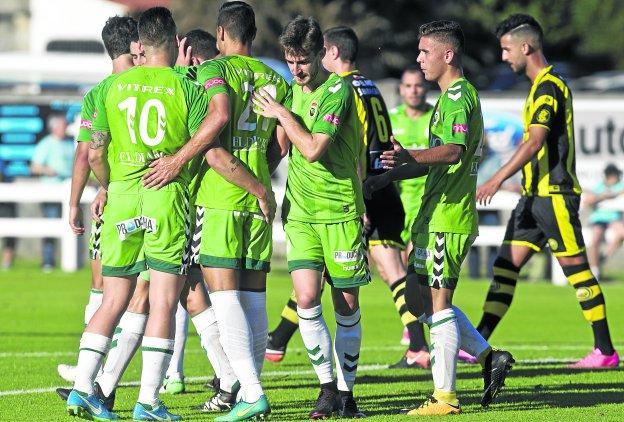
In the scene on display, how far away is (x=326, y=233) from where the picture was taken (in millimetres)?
8836

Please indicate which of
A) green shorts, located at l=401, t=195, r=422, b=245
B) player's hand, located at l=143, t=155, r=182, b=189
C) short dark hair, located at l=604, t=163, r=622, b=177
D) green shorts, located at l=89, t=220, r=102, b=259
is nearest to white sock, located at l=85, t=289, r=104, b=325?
green shorts, located at l=89, t=220, r=102, b=259

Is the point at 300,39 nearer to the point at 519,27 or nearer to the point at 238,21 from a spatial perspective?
the point at 238,21

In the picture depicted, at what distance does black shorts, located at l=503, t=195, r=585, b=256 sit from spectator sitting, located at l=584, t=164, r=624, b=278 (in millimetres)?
10142

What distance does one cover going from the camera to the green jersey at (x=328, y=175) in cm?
873

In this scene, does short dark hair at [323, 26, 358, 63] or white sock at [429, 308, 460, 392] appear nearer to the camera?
white sock at [429, 308, 460, 392]

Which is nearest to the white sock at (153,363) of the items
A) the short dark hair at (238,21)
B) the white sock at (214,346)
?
the white sock at (214,346)

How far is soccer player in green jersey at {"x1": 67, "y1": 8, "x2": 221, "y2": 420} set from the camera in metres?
8.33

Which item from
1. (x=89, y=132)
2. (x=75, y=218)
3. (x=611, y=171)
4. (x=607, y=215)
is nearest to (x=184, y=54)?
(x=89, y=132)

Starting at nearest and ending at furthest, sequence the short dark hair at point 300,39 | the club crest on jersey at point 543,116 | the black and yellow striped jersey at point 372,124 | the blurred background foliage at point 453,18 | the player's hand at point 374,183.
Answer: the short dark hair at point 300,39
the player's hand at point 374,183
the black and yellow striped jersey at point 372,124
the club crest on jersey at point 543,116
the blurred background foliage at point 453,18

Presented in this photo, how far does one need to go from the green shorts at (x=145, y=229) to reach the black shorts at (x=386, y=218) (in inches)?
138

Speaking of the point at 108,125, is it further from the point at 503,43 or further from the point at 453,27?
the point at 503,43

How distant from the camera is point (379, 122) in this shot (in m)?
11.3

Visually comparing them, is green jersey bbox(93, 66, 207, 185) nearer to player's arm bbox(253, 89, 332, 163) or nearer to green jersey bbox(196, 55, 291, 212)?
green jersey bbox(196, 55, 291, 212)

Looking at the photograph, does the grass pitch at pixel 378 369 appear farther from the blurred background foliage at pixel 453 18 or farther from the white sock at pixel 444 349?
the blurred background foliage at pixel 453 18
